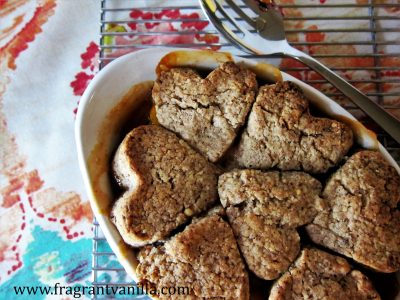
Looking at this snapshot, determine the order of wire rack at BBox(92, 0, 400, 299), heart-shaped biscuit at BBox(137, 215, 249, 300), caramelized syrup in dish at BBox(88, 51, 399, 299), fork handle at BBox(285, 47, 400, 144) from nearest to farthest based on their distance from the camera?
heart-shaped biscuit at BBox(137, 215, 249, 300), caramelized syrup in dish at BBox(88, 51, 399, 299), fork handle at BBox(285, 47, 400, 144), wire rack at BBox(92, 0, 400, 299)

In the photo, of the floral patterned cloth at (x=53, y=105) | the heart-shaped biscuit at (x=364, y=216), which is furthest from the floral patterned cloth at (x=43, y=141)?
the heart-shaped biscuit at (x=364, y=216)

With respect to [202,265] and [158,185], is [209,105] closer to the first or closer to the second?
[158,185]

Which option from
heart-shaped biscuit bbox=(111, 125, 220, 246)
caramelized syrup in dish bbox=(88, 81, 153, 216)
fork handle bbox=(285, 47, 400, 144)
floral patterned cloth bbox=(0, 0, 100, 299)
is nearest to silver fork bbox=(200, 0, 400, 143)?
fork handle bbox=(285, 47, 400, 144)

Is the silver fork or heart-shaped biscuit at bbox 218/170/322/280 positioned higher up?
the silver fork

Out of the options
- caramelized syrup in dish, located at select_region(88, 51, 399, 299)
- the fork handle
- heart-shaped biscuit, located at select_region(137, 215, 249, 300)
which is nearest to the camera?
heart-shaped biscuit, located at select_region(137, 215, 249, 300)

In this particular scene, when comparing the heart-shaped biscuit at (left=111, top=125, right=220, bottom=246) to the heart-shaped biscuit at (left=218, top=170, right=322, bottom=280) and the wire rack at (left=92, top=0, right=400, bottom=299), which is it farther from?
the wire rack at (left=92, top=0, right=400, bottom=299)
